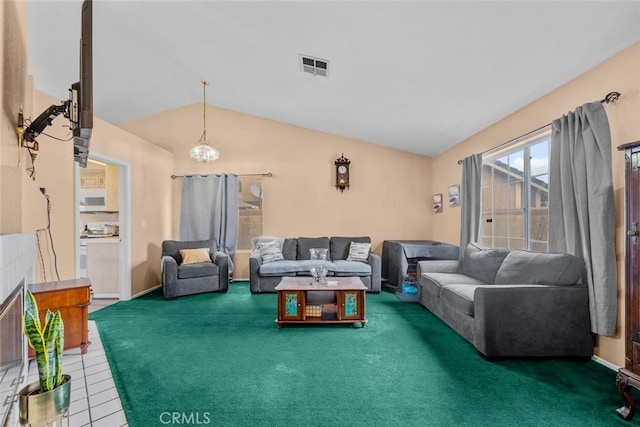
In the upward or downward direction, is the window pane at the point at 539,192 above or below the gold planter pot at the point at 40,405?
above

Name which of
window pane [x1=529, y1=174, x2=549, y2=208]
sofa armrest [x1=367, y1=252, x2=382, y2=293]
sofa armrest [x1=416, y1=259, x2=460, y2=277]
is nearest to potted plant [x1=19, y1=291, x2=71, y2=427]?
sofa armrest [x1=416, y1=259, x2=460, y2=277]

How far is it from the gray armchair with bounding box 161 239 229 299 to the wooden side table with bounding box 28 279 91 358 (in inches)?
62.5

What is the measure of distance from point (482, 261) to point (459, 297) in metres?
0.81

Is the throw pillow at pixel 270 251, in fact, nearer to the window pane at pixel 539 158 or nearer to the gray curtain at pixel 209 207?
the gray curtain at pixel 209 207

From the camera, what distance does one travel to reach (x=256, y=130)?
18.4 feet

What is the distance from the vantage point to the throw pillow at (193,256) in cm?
467

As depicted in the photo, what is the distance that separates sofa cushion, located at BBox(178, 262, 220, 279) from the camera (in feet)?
14.4

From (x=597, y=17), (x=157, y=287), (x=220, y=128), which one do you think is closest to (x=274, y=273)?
(x=157, y=287)

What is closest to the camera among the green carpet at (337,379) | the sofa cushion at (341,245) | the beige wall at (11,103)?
the beige wall at (11,103)

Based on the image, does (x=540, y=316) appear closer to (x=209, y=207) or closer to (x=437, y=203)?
(x=437, y=203)

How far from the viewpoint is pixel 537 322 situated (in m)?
2.37

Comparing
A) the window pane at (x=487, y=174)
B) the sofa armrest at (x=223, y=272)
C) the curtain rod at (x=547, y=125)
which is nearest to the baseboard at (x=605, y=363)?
the curtain rod at (x=547, y=125)

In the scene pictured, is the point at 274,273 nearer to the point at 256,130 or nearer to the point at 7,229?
the point at 256,130

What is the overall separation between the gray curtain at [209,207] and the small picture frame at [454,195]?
3.58m
